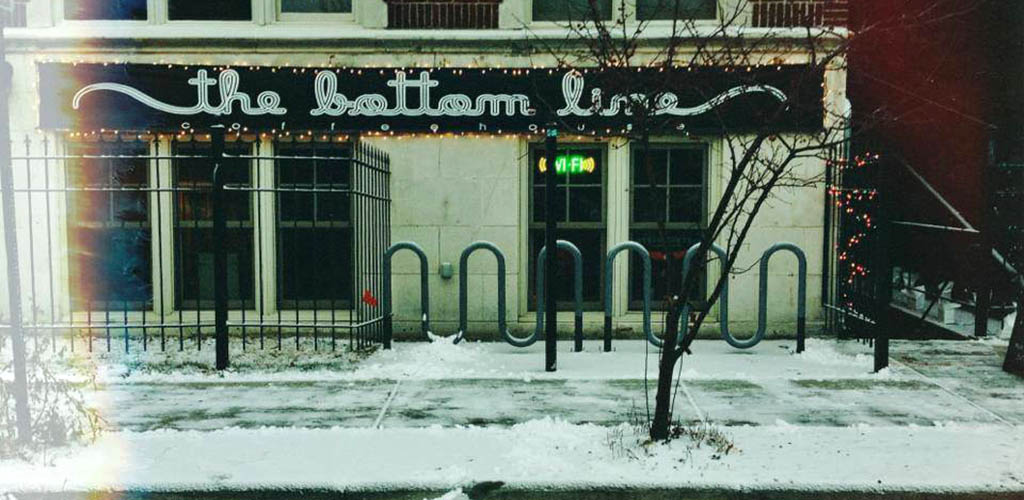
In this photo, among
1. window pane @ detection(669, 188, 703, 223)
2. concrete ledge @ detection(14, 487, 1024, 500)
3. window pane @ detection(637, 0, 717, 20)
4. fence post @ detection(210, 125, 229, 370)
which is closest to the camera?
concrete ledge @ detection(14, 487, 1024, 500)

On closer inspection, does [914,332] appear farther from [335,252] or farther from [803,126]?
[335,252]

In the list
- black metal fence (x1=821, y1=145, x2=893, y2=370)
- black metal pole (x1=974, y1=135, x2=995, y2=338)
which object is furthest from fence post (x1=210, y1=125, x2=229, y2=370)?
black metal pole (x1=974, y1=135, x2=995, y2=338)

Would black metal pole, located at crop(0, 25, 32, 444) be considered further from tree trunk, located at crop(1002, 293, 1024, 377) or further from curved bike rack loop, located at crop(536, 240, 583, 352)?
tree trunk, located at crop(1002, 293, 1024, 377)

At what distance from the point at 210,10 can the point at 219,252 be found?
4.19m

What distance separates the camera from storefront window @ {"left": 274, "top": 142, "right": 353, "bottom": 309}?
1032 cm

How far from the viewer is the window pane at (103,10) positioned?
1027 cm

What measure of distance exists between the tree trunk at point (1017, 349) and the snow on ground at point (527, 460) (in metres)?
2.20

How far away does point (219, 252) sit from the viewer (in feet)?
25.9

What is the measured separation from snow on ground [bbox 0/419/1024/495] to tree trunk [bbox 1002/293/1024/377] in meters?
2.20

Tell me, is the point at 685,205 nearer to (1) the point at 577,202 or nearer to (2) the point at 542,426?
(1) the point at 577,202

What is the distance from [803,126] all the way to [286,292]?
7140 millimetres

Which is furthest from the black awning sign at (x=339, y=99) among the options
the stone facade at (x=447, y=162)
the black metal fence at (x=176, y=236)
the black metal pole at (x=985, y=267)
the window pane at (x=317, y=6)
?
the black metal pole at (x=985, y=267)

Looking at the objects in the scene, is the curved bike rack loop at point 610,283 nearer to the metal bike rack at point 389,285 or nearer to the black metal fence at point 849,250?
the metal bike rack at point 389,285

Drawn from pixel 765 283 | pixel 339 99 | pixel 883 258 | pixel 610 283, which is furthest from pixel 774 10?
pixel 339 99
